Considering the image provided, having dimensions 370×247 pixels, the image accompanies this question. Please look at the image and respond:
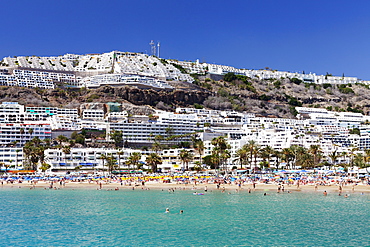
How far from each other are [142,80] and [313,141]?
5703cm

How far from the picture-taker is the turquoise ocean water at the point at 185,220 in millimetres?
29109

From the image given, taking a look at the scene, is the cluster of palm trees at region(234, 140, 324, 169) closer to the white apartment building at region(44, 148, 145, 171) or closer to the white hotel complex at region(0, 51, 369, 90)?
the white apartment building at region(44, 148, 145, 171)

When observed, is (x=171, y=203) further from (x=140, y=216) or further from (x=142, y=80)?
(x=142, y=80)

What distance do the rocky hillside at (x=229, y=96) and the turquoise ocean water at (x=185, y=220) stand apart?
253ft

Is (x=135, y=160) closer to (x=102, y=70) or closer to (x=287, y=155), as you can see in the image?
(x=287, y=155)

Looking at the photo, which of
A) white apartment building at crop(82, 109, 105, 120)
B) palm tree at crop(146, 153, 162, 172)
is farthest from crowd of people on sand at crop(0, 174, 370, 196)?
white apartment building at crop(82, 109, 105, 120)

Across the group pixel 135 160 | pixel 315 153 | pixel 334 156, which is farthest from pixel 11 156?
pixel 334 156

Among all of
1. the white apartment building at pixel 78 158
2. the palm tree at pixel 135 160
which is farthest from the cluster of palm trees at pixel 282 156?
the white apartment building at pixel 78 158

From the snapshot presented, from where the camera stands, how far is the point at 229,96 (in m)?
148

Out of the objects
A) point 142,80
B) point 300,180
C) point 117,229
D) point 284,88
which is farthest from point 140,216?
point 284,88

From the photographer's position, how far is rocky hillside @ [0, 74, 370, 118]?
127 meters

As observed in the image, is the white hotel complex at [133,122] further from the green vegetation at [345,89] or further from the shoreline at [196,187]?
the green vegetation at [345,89]

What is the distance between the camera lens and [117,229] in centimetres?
3238

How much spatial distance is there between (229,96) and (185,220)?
114 metres
